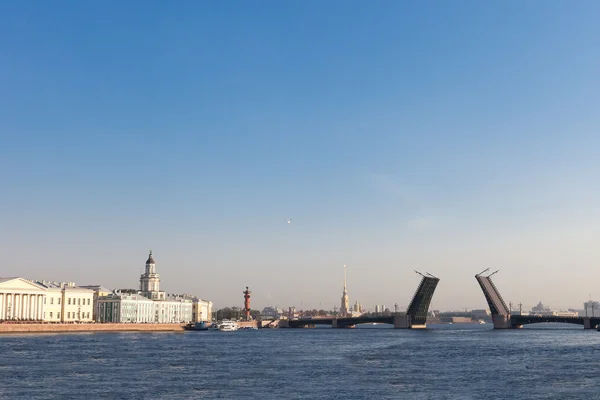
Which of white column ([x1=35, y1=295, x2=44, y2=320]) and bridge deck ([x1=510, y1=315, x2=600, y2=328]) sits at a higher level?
white column ([x1=35, y1=295, x2=44, y2=320])

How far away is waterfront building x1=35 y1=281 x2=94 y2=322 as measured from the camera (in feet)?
269

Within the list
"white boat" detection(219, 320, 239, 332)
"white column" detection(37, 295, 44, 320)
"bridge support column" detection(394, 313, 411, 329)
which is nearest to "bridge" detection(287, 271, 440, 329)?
"bridge support column" detection(394, 313, 411, 329)

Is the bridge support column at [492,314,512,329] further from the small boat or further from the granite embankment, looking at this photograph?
the granite embankment

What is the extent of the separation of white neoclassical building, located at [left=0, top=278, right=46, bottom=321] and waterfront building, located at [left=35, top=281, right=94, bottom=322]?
286cm

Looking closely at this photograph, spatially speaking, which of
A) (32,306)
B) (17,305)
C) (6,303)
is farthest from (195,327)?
(6,303)

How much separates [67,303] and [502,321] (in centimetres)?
4725

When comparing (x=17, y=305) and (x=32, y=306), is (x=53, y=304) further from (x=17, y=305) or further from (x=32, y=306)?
(x=17, y=305)

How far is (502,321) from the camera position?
Result: 8544 cm

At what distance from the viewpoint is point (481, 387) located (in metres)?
23.1

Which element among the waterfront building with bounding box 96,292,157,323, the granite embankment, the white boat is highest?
the waterfront building with bounding box 96,292,157,323

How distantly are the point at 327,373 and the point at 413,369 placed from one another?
12.5 ft

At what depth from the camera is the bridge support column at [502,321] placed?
85062 millimetres

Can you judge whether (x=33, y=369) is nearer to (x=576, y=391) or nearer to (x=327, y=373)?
(x=327, y=373)

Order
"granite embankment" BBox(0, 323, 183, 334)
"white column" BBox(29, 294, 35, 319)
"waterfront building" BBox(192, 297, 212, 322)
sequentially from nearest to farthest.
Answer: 1. "granite embankment" BBox(0, 323, 183, 334)
2. "white column" BBox(29, 294, 35, 319)
3. "waterfront building" BBox(192, 297, 212, 322)
